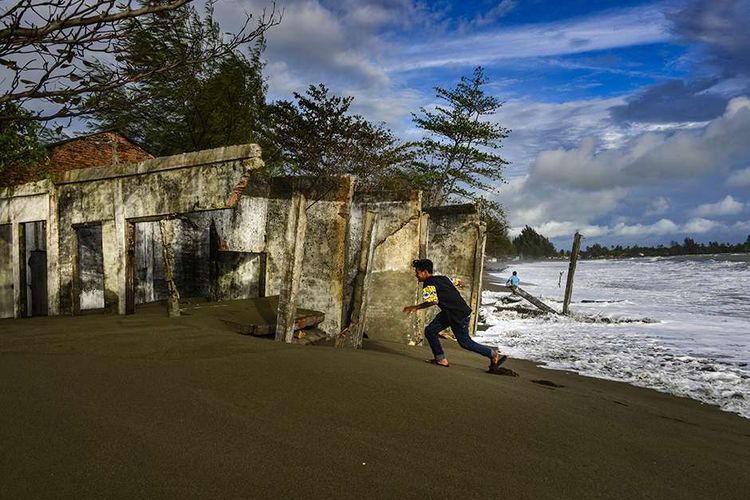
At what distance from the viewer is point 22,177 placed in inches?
348

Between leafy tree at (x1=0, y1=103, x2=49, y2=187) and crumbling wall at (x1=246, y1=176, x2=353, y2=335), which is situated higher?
leafy tree at (x1=0, y1=103, x2=49, y2=187)

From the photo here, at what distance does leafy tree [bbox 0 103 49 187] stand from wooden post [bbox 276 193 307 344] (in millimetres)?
5164

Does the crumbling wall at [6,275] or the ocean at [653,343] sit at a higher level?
the crumbling wall at [6,275]

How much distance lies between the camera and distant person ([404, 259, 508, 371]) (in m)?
6.40

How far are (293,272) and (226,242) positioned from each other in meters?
3.88

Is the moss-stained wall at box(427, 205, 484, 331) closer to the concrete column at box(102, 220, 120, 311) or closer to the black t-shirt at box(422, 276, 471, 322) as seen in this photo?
the black t-shirt at box(422, 276, 471, 322)

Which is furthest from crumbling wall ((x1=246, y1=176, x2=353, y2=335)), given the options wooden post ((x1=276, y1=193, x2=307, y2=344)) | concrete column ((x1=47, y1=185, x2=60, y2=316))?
concrete column ((x1=47, y1=185, x2=60, y2=316))

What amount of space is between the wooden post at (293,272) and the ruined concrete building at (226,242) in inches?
0.7

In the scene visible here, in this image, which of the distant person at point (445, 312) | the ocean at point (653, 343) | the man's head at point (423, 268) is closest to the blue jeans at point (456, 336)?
the distant person at point (445, 312)

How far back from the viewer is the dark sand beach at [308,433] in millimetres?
2406

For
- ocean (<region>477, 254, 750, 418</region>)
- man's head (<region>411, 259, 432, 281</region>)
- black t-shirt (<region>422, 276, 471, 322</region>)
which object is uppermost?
man's head (<region>411, 259, 432, 281</region>)

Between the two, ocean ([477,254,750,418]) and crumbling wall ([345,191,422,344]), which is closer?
ocean ([477,254,750,418])

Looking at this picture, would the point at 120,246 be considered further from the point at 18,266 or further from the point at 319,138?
the point at 319,138

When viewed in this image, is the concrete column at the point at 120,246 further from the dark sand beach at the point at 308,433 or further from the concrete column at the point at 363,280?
the concrete column at the point at 363,280
